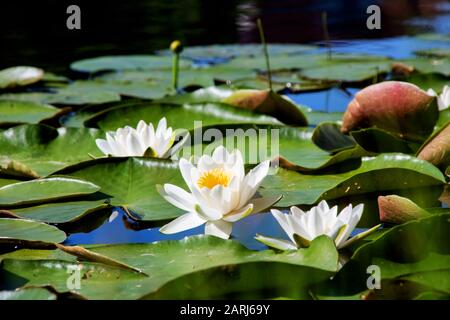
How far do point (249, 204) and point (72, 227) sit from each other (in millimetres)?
421

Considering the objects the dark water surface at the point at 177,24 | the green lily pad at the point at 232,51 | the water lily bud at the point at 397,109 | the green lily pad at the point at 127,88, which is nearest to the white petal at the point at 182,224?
the water lily bud at the point at 397,109

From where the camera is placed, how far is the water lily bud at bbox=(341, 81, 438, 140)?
1.88m

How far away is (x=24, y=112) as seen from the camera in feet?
8.32

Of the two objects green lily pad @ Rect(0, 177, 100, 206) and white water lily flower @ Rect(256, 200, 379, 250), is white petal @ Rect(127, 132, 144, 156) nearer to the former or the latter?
green lily pad @ Rect(0, 177, 100, 206)

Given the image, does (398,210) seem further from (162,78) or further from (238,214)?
(162,78)

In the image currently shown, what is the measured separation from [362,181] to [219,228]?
0.38 m

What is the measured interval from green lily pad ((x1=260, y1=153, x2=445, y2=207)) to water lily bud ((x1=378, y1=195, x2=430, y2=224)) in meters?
0.15

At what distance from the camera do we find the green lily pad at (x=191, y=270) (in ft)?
3.74

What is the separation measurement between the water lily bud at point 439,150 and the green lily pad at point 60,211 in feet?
2.58

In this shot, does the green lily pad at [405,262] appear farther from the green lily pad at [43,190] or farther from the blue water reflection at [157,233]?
the green lily pad at [43,190]

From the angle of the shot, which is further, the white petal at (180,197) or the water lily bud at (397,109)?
the water lily bud at (397,109)

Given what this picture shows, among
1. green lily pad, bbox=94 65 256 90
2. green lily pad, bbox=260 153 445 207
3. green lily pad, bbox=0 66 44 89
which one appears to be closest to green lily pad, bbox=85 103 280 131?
green lily pad, bbox=260 153 445 207

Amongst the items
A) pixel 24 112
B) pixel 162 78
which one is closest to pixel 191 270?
pixel 24 112
